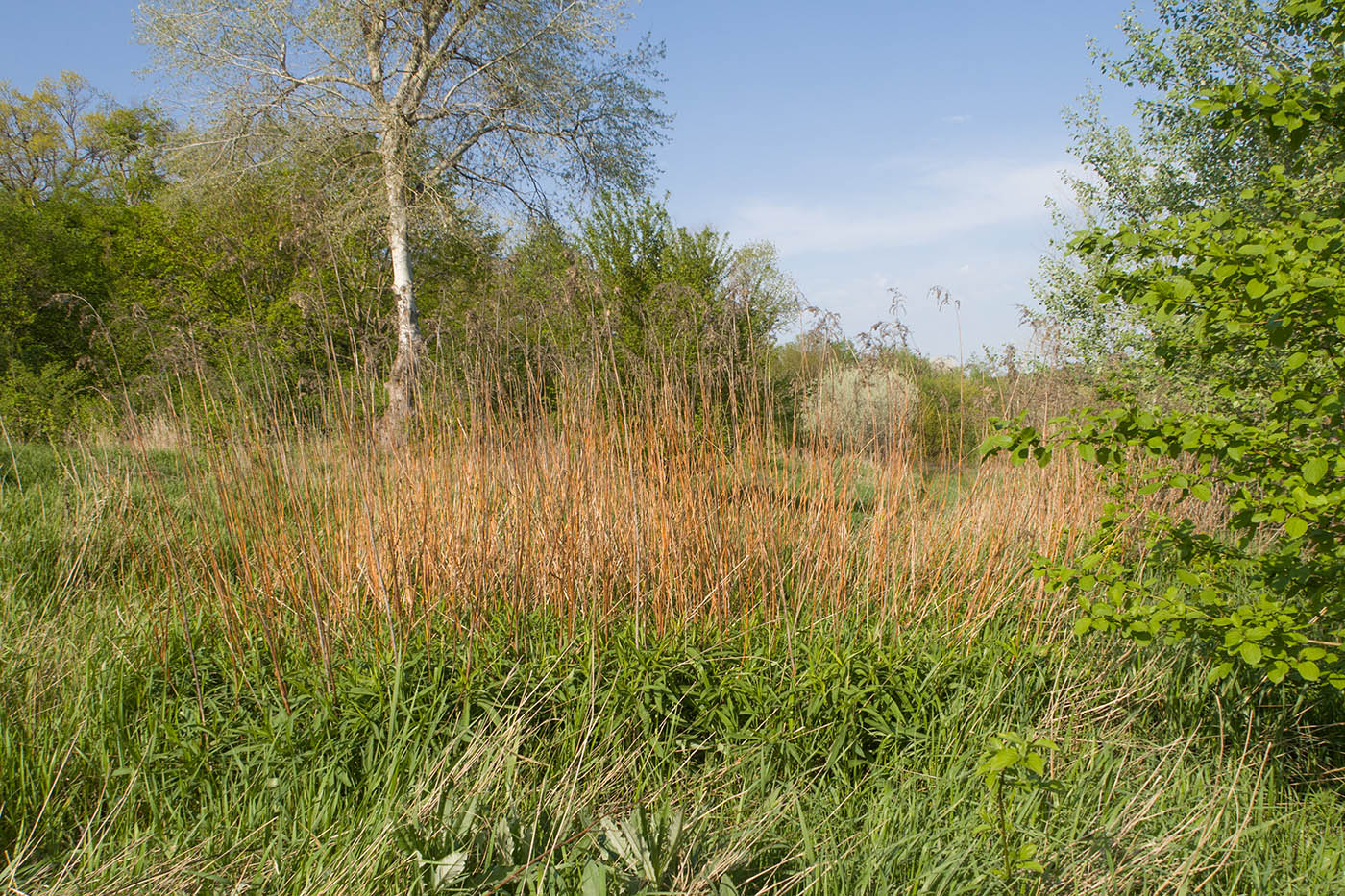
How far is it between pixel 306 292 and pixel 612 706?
1777 millimetres

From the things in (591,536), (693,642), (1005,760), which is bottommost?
(693,642)

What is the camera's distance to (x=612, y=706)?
1965 millimetres

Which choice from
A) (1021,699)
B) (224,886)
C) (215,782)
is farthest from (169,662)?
(1021,699)

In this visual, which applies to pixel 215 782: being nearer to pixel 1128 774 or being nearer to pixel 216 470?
pixel 216 470

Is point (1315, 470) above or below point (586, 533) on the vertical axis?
above

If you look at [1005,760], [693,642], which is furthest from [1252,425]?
[693,642]

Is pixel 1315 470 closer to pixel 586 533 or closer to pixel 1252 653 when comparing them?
pixel 1252 653

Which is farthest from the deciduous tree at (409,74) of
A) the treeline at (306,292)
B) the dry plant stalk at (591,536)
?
the dry plant stalk at (591,536)

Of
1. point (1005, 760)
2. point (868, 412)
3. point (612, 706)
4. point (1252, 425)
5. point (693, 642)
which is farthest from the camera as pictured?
point (868, 412)

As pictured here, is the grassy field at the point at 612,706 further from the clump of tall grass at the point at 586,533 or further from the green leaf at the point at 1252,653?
the green leaf at the point at 1252,653

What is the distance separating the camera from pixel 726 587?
2320 millimetres

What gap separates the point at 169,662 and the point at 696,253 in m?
7.03

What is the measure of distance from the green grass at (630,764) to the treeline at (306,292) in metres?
0.90

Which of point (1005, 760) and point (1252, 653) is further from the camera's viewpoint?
point (1252, 653)
